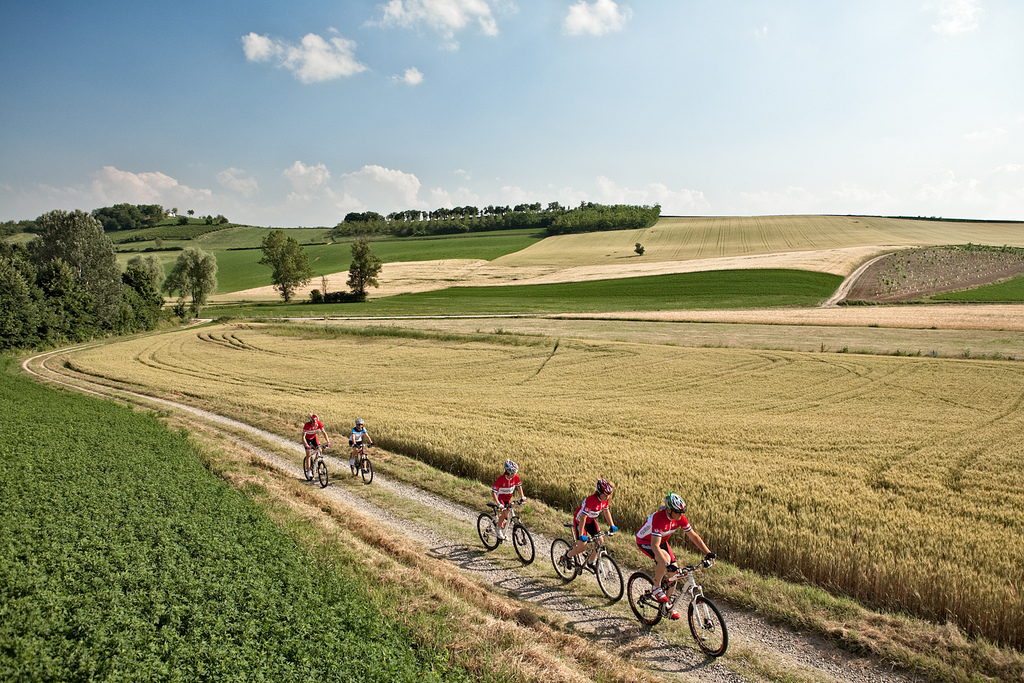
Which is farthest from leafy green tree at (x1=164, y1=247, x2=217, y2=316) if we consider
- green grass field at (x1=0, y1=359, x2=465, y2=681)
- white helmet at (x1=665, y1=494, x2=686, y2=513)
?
white helmet at (x1=665, y1=494, x2=686, y2=513)

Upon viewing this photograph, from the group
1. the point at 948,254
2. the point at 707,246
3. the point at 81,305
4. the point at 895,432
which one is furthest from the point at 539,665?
the point at 707,246

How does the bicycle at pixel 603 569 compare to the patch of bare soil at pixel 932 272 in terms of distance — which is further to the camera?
the patch of bare soil at pixel 932 272

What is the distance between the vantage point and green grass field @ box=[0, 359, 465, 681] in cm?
679

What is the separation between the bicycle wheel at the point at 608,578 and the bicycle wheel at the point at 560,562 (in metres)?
0.66

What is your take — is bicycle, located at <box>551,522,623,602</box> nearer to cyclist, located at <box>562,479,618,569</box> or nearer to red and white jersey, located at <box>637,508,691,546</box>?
cyclist, located at <box>562,479,618,569</box>

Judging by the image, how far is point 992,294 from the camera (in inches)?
2355

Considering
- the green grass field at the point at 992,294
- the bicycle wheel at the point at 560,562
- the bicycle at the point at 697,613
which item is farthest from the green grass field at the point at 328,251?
the bicycle at the point at 697,613

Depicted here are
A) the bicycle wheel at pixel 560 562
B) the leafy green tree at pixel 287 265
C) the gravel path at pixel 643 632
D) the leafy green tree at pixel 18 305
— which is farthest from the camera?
the leafy green tree at pixel 287 265

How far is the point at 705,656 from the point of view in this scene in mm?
8648

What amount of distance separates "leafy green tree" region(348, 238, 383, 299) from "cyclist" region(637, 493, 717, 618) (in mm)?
85350

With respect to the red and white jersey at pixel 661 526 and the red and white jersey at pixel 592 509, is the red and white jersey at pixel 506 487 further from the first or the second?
the red and white jersey at pixel 661 526

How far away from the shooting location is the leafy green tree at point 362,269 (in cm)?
9050

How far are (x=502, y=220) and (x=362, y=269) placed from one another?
9333 centimetres

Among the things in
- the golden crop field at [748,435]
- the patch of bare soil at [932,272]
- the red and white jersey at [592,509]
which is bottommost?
the golden crop field at [748,435]
